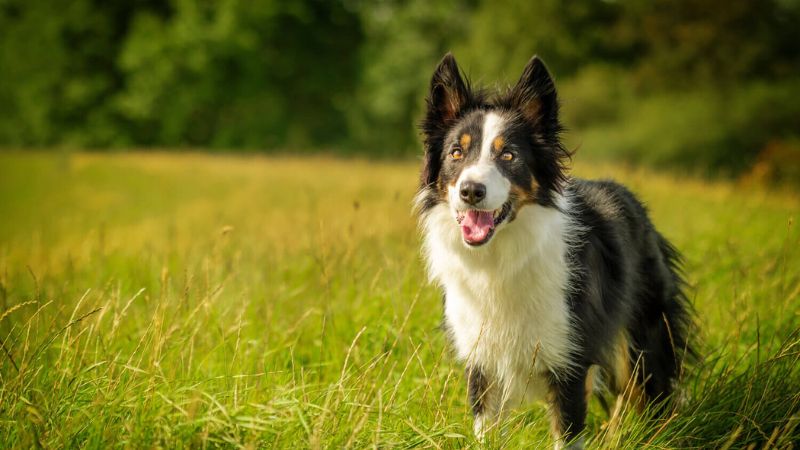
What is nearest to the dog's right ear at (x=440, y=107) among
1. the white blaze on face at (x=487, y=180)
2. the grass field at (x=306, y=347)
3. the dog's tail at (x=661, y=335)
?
the white blaze on face at (x=487, y=180)

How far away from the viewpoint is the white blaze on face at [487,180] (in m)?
2.71

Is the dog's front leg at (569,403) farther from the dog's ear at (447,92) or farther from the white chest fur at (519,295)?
the dog's ear at (447,92)

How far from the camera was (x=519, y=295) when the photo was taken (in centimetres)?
296

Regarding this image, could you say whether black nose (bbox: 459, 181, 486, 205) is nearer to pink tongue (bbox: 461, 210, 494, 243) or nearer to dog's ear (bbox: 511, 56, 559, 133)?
pink tongue (bbox: 461, 210, 494, 243)

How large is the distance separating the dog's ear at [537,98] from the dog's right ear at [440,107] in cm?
29

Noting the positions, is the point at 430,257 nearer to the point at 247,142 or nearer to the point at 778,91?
the point at 778,91

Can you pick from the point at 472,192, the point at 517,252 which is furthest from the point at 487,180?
the point at 517,252

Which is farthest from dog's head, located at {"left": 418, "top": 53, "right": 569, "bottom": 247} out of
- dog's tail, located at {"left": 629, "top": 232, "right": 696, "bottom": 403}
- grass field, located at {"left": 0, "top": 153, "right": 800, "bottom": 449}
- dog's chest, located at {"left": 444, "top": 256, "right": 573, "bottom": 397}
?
dog's tail, located at {"left": 629, "top": 232, "right": 696, "bottom": 403}

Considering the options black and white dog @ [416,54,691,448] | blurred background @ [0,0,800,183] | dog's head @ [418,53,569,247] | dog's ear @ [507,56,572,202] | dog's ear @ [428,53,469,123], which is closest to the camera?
dog's head @ [418,53,569,247]

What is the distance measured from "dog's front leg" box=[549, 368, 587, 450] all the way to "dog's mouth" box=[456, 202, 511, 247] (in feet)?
2.60

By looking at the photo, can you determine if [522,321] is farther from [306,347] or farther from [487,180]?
[306,347]

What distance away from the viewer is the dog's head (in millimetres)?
2803

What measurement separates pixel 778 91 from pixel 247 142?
1046 inches

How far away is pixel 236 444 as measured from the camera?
212 cm
